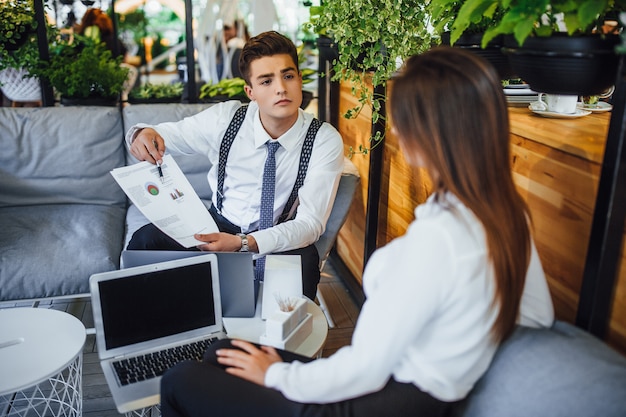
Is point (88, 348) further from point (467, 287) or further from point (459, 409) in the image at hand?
point (467, 287)

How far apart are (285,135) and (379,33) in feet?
1.74

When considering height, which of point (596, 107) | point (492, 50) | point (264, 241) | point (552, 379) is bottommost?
point (264, 241)

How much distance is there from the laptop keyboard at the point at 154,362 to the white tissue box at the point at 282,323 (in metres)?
0.22

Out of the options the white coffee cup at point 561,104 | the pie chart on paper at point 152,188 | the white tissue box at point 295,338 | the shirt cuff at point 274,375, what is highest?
the white coffee cup at point 561,104

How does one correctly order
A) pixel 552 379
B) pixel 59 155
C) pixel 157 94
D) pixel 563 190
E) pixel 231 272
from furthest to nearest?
pixel 157 94, pixel 59 155, pixel 231 272, pixel 563 190, pixel 552 379

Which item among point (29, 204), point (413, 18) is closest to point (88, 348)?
point (29, 204)

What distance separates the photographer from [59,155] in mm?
2926

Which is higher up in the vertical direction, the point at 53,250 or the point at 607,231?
the point at 607,231

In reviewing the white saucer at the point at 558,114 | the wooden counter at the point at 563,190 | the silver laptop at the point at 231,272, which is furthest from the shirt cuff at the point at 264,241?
the white saucer at the point at 558,114

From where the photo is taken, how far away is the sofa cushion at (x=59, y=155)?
2893 mm

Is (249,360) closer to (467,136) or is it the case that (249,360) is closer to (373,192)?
(467,136)

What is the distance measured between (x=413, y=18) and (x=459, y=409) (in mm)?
1320

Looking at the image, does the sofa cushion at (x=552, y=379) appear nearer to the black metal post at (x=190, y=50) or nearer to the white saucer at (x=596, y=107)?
the white saucer at (x=596, y=107)

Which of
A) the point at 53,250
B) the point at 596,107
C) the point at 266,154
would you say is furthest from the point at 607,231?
the point at 53,250
